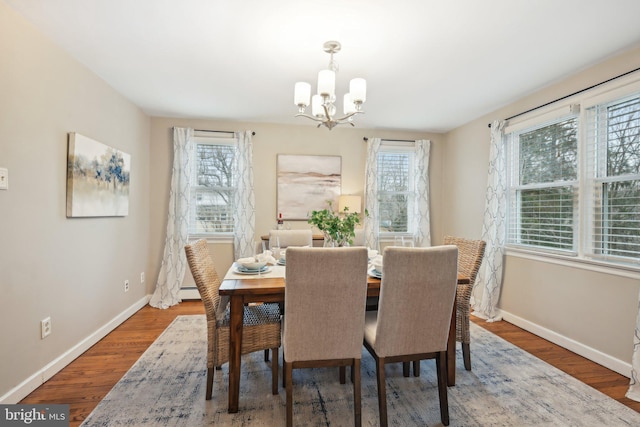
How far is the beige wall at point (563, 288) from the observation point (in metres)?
2.37

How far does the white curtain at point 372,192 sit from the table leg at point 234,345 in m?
Answer: 2.85

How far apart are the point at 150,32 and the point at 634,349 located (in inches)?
155

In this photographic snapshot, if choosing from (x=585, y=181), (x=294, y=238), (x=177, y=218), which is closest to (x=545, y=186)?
(x=585, y=181)

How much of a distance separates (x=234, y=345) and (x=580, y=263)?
2.90m

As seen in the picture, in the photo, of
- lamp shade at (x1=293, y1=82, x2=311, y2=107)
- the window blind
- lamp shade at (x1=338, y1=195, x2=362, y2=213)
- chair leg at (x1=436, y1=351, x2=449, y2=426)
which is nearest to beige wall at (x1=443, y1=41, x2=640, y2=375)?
the window blind

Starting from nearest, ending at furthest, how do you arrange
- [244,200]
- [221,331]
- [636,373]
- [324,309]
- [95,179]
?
[324,309]
[221,331]
[636,373]
[95,179]
[244,200]

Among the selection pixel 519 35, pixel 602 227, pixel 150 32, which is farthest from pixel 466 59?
pixel 150 32

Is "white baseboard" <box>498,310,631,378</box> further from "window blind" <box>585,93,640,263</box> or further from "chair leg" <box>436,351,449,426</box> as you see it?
"chair leg" <box>436,351,449,426</box>

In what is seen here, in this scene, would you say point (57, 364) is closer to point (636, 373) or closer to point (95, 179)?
point (95, 179)

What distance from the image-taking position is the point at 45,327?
2.21 meters

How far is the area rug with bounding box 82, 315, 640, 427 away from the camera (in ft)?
5.91

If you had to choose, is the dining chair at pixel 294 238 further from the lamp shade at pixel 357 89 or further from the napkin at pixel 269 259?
the lamp shade at pixel 357 89

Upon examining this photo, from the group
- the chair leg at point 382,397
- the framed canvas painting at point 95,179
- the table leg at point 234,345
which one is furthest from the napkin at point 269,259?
the framed canvas painting at point 95,179

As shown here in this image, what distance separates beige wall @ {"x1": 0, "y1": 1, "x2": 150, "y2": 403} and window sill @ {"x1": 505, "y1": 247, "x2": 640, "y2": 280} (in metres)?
4.20
